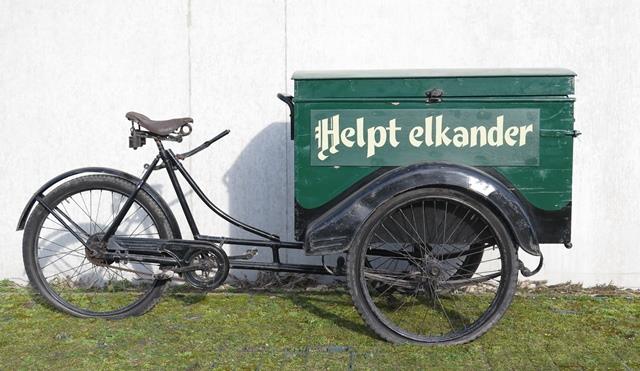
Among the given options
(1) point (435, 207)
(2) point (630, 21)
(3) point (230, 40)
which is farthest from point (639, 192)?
(3) point (230, 40)

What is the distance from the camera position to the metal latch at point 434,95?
375 centimetres

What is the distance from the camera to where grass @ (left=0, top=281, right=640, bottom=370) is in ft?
11.7

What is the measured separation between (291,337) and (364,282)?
0.53m

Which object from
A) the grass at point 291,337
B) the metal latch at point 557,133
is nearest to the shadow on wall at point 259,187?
the grass at point 291,337

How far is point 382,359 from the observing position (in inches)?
141

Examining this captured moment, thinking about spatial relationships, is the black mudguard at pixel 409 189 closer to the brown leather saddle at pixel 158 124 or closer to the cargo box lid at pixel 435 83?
the cargo box lid at pixel 435 83

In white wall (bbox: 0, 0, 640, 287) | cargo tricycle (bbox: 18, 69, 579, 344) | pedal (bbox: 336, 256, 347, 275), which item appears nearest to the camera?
cargo tricycle (bbox: 18, 69, 579, 344)

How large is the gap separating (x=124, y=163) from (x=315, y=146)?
1.79 m

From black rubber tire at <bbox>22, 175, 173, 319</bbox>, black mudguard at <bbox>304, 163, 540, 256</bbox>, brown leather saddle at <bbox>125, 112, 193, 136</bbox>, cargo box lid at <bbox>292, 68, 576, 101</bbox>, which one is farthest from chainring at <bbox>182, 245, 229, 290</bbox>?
cargo box lid at <bbox>292, 68, 576, 101</bbox>

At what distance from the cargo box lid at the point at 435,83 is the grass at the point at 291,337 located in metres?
1.29

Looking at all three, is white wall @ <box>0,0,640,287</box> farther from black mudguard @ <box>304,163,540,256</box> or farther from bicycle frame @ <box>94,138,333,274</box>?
black mudguard @ <box>304,163,540,256</box>

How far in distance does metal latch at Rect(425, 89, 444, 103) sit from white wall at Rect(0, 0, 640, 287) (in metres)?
1.12

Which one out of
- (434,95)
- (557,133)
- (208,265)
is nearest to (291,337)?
(208,265)

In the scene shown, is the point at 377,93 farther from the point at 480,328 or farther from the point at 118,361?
the point at 118,361
